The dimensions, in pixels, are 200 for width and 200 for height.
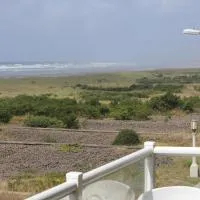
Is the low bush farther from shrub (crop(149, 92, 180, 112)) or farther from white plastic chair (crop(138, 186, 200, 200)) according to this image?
white plastic chair (crop(138, 186, 200, 200))

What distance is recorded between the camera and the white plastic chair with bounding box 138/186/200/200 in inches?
216

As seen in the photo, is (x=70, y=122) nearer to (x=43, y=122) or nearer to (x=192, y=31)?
(x=43, y=122)

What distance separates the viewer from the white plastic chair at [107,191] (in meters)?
4.68

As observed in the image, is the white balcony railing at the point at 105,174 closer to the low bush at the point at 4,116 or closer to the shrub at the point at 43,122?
the shrub at the point at 43,122

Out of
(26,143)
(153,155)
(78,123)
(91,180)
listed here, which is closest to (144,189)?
(153,155)

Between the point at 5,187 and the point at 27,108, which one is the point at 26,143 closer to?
Answer: the point at 5,187

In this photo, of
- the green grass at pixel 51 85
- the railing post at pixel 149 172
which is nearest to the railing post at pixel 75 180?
the railing post at pixel 149 172

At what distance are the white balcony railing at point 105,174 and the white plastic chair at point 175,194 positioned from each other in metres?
0.35

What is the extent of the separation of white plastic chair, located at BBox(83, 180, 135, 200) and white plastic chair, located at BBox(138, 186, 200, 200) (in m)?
0.20

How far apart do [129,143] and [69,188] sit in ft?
62.1

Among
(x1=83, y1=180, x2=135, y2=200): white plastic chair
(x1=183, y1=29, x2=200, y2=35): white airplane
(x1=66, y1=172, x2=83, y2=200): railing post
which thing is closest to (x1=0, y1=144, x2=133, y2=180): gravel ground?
(x1=183, y1=29, x2=200, y2=35): white airplane

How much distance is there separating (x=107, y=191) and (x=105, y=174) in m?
0.16

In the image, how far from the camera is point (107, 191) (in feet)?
16.3

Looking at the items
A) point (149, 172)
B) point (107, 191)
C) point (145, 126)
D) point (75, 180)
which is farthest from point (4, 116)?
point (75, 180)
